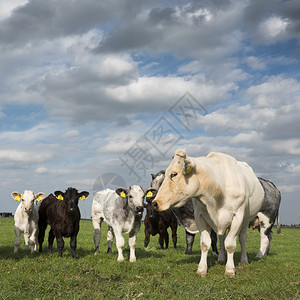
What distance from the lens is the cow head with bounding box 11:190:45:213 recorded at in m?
11.6

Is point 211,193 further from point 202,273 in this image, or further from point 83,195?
point 83,195

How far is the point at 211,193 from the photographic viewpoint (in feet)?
25.8

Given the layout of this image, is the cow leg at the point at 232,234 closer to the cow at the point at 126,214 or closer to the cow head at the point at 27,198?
the cow at the point at 126,214

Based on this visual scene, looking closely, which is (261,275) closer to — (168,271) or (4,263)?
(168,271)

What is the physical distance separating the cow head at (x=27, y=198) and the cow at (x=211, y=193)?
5.57 meters

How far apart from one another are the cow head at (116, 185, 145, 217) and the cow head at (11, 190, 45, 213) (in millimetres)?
3223

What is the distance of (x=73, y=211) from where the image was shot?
1039 cm

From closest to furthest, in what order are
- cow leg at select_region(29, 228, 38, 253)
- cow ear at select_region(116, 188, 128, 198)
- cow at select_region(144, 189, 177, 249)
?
1. cow ear at select_region(116, 188, 128, 198)
2. cow leg at select_region(29, 228, 38, 253)
3. cow at select_region(144, 189, 177, 249)

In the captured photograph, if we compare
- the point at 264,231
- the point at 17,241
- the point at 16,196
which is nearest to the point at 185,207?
the point at 264,231

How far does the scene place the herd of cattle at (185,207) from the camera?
301 inches

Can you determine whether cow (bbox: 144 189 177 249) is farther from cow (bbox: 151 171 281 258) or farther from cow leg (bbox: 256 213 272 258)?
cow leg (bbox: 256 213 272 258)

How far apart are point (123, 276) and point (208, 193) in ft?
8.12

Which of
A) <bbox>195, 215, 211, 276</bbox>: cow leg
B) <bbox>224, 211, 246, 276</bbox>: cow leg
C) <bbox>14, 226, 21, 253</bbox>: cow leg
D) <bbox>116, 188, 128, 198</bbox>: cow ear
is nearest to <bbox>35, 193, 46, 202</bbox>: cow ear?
<bbox>14, 226, 21, 253</bbox>: cow leg

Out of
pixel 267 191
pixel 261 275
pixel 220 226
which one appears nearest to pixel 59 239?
pixel 220 226
